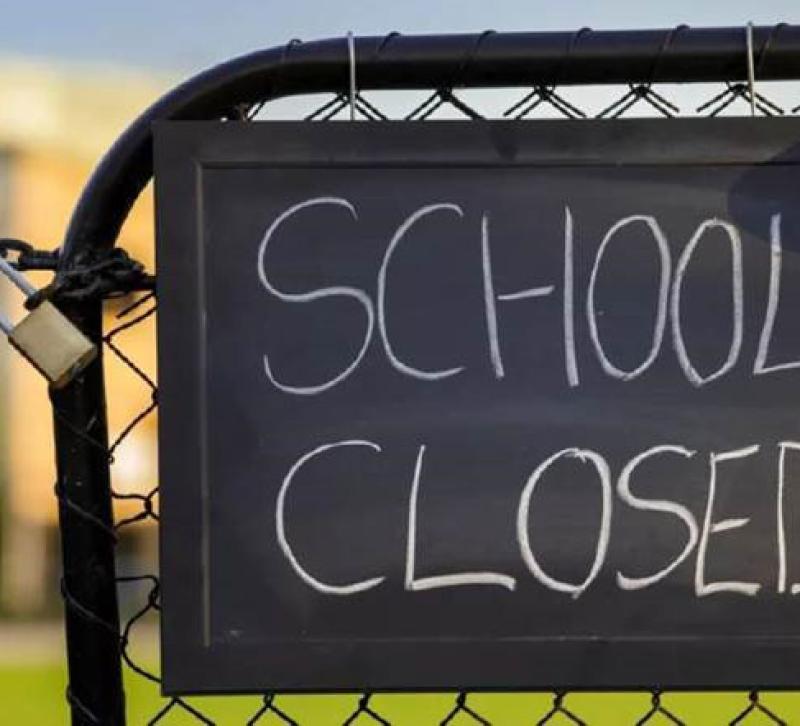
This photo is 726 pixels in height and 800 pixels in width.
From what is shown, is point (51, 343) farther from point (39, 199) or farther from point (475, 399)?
point (39, 199)

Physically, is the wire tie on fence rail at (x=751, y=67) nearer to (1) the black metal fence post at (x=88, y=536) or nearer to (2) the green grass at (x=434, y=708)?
(1) the black metal fence post at (x=88, y=536)

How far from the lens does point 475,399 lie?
4.78 feet

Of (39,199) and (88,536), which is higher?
(88,536)

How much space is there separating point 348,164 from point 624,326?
0.91 ft

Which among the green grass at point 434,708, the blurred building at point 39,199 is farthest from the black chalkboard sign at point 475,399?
the blurred building at point 39,199

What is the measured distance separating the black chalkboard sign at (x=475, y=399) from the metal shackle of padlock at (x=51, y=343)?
0.35 ft

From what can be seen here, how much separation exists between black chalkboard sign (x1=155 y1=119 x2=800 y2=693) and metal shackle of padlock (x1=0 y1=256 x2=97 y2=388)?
11 cm

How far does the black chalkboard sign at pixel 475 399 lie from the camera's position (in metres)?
1.45

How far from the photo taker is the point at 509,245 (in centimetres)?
146

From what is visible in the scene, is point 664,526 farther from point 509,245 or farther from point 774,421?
point 509,245

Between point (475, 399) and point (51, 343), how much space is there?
1.28ft

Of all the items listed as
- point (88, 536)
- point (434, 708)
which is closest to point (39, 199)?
point (434, 708)

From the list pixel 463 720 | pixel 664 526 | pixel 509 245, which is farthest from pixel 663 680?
pixel 463 720

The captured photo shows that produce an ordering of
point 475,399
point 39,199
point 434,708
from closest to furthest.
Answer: point 475,399
point 434,708
point 39,199
